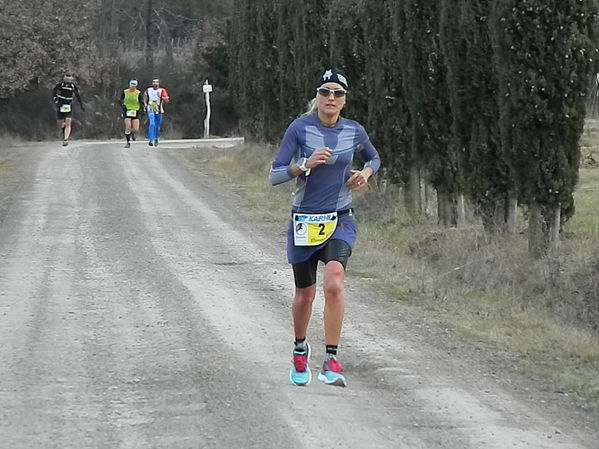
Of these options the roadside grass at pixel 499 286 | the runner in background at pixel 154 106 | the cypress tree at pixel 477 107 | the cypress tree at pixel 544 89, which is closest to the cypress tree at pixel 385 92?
the roadside grass at pixel 499 286

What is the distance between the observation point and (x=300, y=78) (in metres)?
24.8

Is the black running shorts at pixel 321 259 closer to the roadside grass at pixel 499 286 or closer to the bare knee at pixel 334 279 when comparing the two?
the bare knee at pixel 334 279

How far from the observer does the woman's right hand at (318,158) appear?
7332mm

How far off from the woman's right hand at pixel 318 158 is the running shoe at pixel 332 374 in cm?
129

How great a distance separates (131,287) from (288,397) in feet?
15.4

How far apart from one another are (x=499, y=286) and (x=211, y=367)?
4.95m

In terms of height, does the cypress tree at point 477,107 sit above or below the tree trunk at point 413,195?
above

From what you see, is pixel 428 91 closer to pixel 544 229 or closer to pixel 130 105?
pixel 544 229

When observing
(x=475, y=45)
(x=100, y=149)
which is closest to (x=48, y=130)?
(x=100, y=149)

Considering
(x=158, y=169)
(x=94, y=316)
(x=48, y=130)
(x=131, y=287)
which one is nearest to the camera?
(x=94, y=316)

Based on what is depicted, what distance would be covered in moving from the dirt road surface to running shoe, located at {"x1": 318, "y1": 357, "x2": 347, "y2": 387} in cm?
7

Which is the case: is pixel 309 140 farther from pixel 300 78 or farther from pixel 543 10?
pixel 300 78

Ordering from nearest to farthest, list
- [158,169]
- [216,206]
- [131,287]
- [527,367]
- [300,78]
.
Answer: [527,367], [131,287], [216,206], [300,78], [158,169]

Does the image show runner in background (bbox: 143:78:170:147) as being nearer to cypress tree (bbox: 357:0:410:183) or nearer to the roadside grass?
the roadside grass
